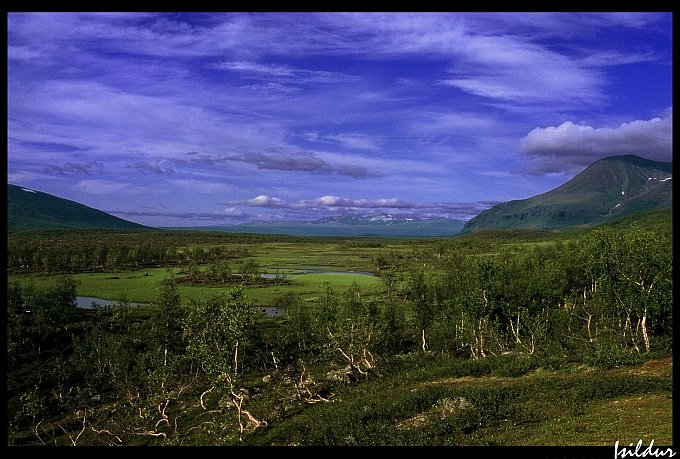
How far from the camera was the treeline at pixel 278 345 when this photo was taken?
37.4 metres

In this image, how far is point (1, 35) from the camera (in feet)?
26.8

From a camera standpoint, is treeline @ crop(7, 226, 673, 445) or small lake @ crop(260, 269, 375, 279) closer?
treeline @ crop(7, 226, 673, 445)

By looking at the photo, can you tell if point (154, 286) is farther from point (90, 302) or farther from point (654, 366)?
point (654, 366)

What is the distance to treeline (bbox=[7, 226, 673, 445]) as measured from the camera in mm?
37375

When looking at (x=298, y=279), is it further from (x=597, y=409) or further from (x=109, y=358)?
(x=597, y=409)

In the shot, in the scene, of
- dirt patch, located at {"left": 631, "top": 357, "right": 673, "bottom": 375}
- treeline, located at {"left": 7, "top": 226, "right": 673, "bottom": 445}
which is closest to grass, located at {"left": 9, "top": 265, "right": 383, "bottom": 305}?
treeline, located at {"left": 7, "top": 226, "right": 673, "bottom": 445}

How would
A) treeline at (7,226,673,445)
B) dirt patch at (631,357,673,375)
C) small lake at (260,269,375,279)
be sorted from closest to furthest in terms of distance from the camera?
dirt patch at (631,357,673,375)
treeline at (7,226,673,445)
small lake at (260,269,375,279)

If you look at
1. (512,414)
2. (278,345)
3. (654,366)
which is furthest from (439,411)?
(278,345)

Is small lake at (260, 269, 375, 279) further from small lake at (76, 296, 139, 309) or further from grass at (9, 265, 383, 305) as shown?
small lake at (76, 296, 139, 309)

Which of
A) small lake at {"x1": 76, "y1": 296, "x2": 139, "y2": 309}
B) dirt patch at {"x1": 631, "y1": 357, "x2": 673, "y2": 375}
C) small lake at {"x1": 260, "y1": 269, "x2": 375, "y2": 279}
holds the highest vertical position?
dirt patch at {"x1": 631, "y1": 357, "x2": 673, "y2": 375}

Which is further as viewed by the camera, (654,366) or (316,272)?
(316,272)

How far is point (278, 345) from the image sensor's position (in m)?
64.4

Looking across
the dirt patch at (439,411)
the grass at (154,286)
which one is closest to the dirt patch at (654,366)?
the dirt patch at (439,411)

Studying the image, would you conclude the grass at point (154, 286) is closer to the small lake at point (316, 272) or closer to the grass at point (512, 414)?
the small lake at point (316, 272)
